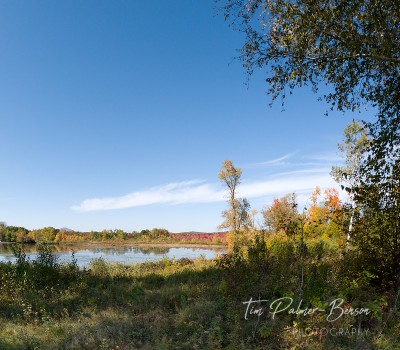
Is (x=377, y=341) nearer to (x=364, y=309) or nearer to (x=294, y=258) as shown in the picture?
(x=364, y=309)

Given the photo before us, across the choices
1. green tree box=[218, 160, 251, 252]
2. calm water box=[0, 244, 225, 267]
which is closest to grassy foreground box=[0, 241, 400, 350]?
calm water box=[0, 244, 225, 267]

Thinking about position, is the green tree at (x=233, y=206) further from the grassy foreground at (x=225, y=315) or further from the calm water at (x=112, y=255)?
the grassy foreground at (x=225, y=315)

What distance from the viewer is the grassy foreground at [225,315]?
5559 mm

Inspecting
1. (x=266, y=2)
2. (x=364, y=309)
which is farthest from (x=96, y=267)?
(x=266, y=2)

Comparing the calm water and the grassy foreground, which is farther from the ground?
the grassy foreground

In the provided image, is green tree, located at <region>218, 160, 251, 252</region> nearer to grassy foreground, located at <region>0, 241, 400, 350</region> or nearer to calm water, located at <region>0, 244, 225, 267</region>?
calm water, located at <region>0, 244, 225, 267</region>

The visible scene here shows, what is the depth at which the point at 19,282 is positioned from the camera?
10031 millimetres

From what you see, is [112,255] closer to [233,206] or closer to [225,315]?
[233,206]

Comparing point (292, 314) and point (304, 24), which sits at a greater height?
point (304, 24)

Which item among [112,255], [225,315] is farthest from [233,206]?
[225,315]

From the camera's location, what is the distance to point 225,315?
22.1 ft

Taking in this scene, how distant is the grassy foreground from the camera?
556cm

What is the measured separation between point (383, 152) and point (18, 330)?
336 inches

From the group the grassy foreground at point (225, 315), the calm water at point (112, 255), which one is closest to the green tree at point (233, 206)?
the calm water at point (112, 255)
